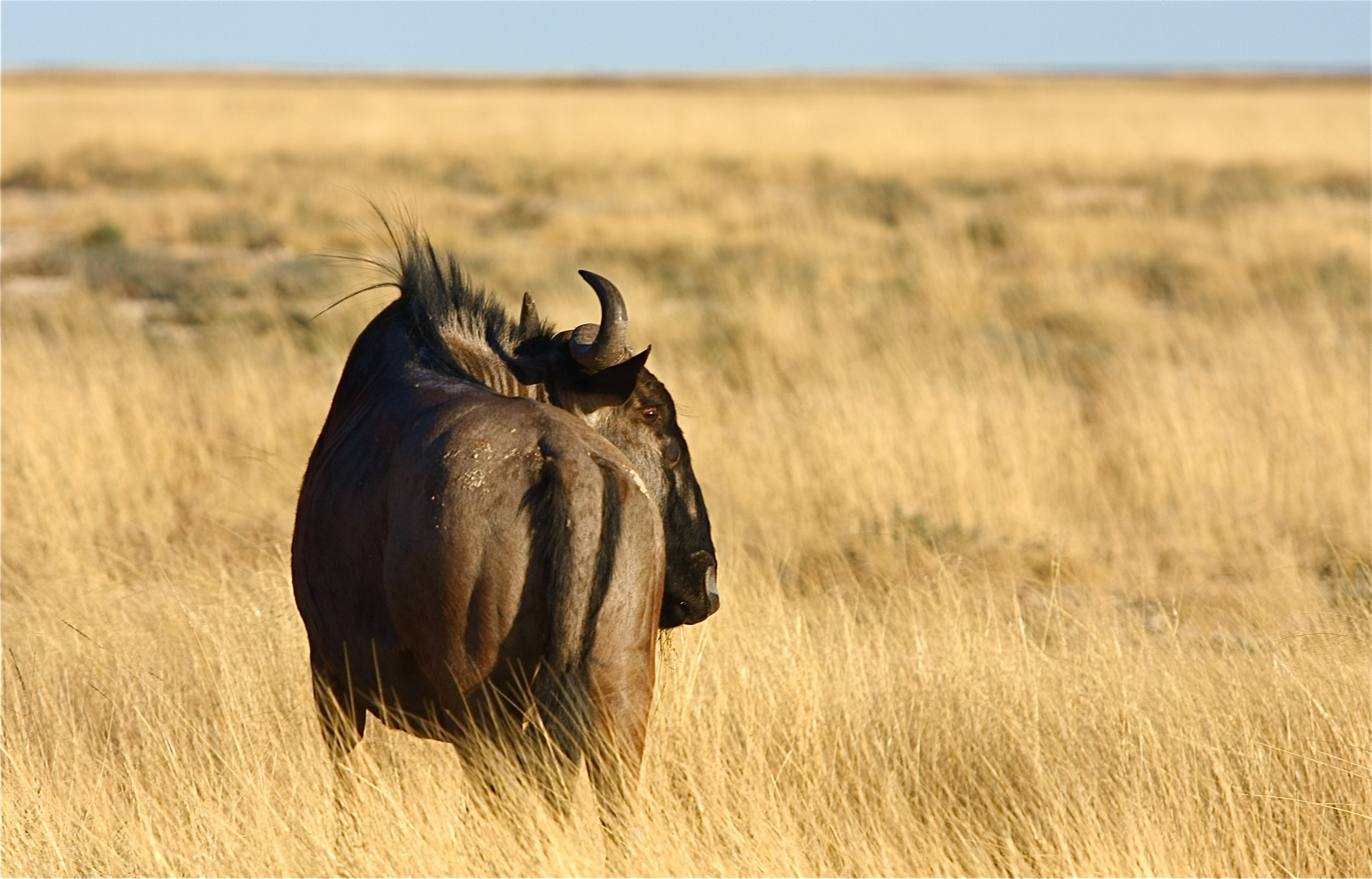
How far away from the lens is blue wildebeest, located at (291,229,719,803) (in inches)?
102

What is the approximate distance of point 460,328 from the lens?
10.6 feet

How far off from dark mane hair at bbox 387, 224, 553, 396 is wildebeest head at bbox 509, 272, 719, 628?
0.39 feet

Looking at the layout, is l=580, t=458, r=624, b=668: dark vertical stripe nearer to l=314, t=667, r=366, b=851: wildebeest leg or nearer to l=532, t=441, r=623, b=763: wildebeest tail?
l=532, t=441, r=623, b=763: wildebeest tail

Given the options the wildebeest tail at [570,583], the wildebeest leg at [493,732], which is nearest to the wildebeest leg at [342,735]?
the wildebeest leg at [493,732]

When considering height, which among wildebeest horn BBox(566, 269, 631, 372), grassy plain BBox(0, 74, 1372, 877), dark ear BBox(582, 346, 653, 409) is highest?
wildebeest horn BBox(566, 269, 631, 372)

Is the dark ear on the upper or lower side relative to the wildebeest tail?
upper

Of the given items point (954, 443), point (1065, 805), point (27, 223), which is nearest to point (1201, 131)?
point (27, 223)

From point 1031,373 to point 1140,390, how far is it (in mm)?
1213

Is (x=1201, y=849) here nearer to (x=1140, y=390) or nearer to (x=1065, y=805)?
(x=1065, y=805)

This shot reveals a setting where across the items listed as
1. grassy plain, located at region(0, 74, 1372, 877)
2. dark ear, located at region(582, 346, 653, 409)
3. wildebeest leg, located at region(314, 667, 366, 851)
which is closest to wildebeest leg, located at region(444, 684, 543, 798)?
grassy plain, located at region(0, 74, 1372, 877)

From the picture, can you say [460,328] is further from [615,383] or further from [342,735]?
[342,735]

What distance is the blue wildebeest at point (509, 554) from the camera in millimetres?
2584

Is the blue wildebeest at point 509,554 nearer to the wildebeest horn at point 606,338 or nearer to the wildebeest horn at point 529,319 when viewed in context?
the wildebeest horn at point 606,338

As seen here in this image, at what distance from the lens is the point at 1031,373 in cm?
→ 922
